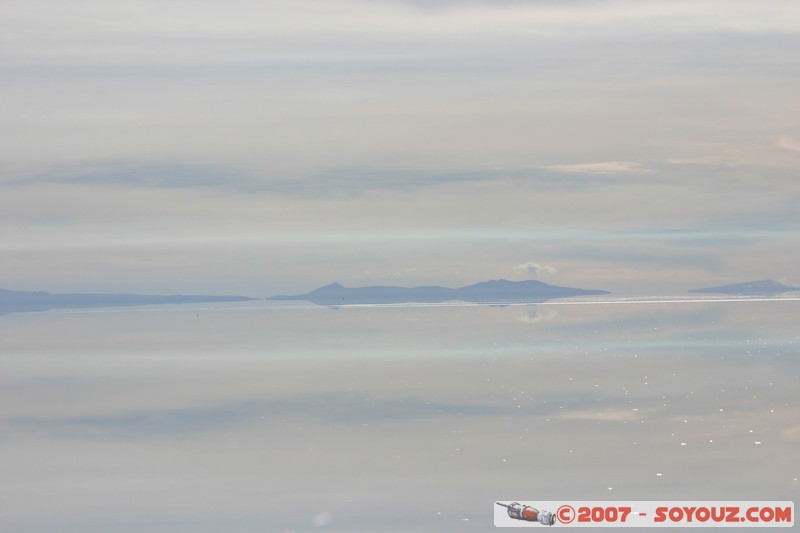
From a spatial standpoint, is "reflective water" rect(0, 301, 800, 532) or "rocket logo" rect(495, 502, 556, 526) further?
"reflective water" rect(0, 301, 800, 532)

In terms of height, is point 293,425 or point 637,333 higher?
point 637,333

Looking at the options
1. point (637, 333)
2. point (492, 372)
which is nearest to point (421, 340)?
point (637, 333)

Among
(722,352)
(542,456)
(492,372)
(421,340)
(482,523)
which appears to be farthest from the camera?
(421,340)

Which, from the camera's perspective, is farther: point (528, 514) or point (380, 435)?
point (380, 435)

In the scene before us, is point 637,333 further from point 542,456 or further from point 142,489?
point 142,489

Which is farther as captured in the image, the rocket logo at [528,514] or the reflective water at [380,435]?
the reflective water at [380,435]

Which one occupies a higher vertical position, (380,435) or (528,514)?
(380,435)

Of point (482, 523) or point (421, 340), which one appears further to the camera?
point (421, 340)

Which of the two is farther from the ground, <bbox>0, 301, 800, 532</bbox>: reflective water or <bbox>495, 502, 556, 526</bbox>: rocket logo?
<bbox>0, 301, 800, 532</bbox>: reflective water
